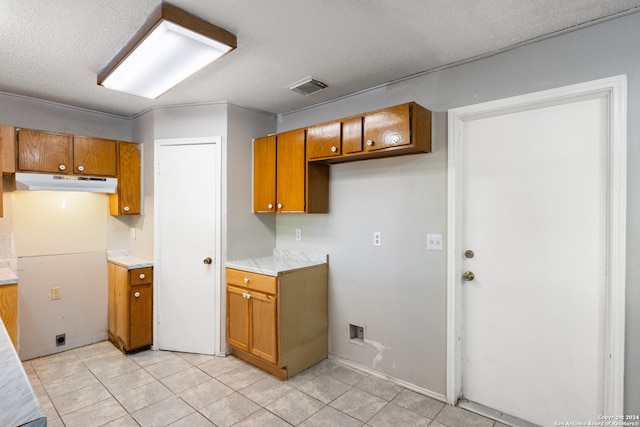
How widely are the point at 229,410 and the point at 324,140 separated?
6.94 ft

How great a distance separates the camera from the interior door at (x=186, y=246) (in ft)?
10.4

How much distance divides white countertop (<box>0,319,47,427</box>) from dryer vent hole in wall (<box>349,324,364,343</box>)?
7.77 ft

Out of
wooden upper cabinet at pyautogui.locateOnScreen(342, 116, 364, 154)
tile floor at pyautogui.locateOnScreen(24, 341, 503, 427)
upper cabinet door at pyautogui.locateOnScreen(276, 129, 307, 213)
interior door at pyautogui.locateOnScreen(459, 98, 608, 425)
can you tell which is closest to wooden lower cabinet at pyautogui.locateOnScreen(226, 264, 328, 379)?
tile floor at pyautogui.locateOnScreen(24, 341, 503, 427)

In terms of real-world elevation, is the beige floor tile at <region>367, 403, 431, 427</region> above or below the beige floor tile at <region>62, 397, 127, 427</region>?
below

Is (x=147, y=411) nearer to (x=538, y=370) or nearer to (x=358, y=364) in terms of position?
(x=358, y=364)

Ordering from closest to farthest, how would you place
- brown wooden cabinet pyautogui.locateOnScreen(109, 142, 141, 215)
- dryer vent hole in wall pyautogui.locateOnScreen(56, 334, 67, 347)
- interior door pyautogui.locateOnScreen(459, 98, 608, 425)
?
interior door pyautogui.locateOnScreen(459, 98, 608, 425)
dryer vent hole in wall pyautogui.locateOnScreen(56, 334, 67, 347)
brown wooden cabinet pyautogui.locateOnScreen(109, 142, 141, 215)

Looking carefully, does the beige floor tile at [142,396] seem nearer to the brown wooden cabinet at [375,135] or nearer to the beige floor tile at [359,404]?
the beige floor tile at [359,404]

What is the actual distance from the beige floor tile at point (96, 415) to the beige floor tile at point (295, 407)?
1025 millimetres

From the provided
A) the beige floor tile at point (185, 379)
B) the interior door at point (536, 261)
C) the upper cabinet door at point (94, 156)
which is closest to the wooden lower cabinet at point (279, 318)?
the beige floor tile at point (185, 379)

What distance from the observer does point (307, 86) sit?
2709 mm

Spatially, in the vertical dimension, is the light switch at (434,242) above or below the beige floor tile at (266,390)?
above

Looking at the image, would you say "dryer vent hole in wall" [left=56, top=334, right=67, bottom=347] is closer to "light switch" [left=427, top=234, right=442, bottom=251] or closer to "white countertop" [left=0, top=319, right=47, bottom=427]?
"white countertop" [left=0, top=319, right=47, bottom=427]

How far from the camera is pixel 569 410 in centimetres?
196

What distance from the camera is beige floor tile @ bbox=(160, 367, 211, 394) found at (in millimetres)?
2562
